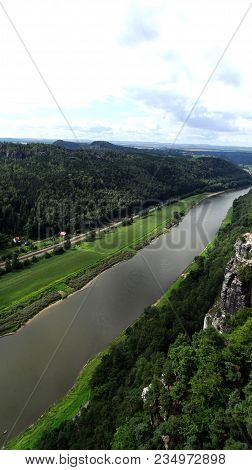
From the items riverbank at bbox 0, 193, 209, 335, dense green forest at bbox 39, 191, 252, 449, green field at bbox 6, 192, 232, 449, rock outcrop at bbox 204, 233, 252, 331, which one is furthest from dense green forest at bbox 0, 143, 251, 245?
rock outcrop at bbox 204, 233, 252, 331

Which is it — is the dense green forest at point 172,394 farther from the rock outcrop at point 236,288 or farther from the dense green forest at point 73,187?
the dense green forest at point 73,187

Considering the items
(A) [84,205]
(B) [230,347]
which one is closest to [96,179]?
(A) [84,205]

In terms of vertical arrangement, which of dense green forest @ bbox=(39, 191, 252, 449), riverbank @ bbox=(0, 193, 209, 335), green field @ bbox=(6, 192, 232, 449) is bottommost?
green field @ bbox=(6, 192, 232, 449)

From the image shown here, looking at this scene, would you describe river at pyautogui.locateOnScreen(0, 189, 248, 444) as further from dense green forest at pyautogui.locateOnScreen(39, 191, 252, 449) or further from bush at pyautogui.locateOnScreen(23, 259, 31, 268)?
bush at pyautogui.locateOnScreen(23, 259, 31, 268)

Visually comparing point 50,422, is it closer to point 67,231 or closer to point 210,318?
point 210,318

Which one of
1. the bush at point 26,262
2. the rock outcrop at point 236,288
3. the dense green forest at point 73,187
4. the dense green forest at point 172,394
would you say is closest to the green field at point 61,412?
the dense green forest at point 172,394
